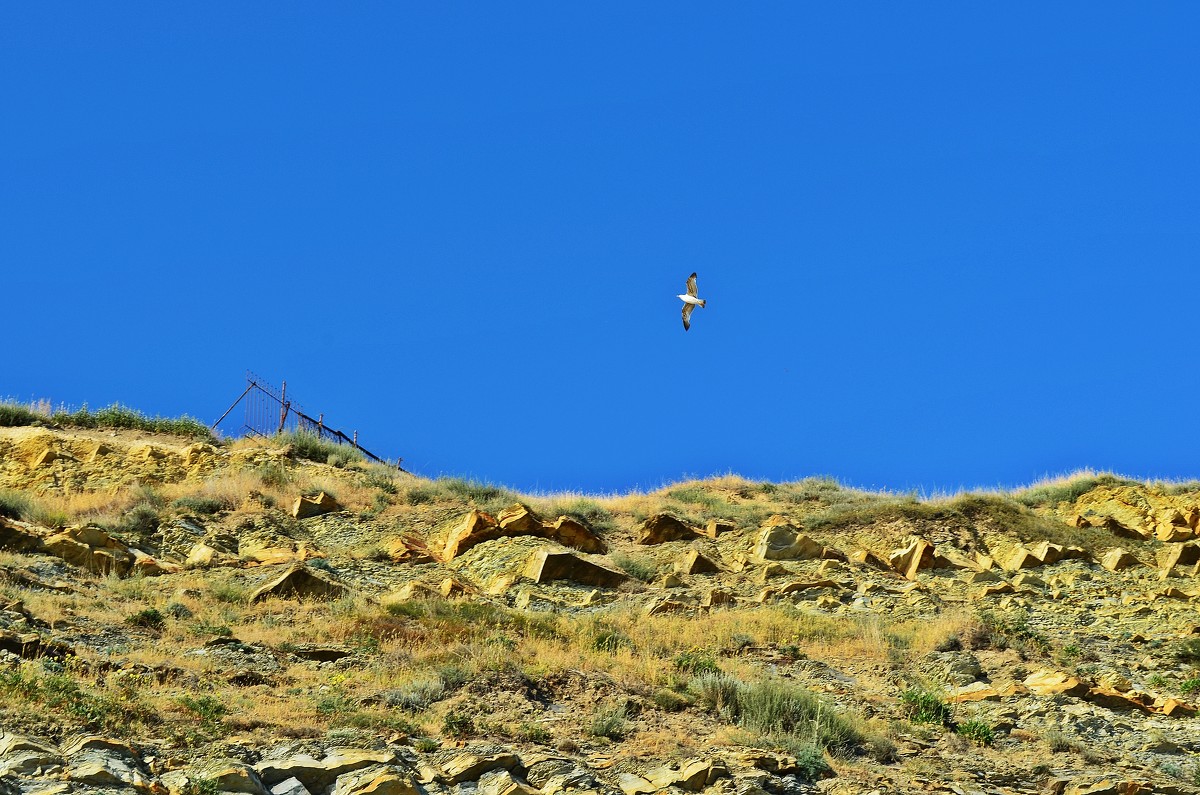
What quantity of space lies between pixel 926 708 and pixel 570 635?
5.06 m

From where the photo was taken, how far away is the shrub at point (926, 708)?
14.8 meters

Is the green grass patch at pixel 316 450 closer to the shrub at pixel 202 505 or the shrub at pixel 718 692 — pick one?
the shrub at pixel 202 505

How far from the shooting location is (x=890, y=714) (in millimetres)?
14898

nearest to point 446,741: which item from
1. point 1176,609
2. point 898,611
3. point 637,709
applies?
point 637,709

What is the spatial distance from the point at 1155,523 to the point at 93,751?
22.8 meters

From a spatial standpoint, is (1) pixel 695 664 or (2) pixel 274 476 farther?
(2) pixel 274 476

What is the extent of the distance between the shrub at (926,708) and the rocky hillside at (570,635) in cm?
5

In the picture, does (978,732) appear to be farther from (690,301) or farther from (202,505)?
(202,505)

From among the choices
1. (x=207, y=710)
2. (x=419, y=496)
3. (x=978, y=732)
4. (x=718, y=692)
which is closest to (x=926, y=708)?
Answer: (x=978, y=732)

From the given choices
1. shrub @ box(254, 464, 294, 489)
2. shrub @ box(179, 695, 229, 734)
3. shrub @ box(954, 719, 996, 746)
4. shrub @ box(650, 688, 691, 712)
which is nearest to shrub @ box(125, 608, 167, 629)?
shrub @ box(179, 695, 229, 734)

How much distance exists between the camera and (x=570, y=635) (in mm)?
17750

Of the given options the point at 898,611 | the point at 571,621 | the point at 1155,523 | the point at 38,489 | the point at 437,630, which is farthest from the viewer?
the point at 38,489

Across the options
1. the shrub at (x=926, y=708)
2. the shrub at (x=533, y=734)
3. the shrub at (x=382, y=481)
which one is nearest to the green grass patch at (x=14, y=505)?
the shrub at (x=382, y=481)

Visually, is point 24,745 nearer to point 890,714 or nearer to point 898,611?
point 890,714
